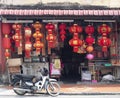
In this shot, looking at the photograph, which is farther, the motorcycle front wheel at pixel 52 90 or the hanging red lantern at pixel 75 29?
the hanging red lantern at pixel 75 29

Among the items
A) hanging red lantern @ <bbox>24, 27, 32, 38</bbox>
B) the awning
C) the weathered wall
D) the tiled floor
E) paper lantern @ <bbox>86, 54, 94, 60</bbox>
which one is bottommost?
the tiled floor

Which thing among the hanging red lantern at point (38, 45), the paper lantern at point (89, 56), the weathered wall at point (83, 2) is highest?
the weathered wall at point (83, 2)

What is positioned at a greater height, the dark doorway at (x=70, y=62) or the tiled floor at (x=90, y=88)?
the dark doorway at (x=70, y=62)

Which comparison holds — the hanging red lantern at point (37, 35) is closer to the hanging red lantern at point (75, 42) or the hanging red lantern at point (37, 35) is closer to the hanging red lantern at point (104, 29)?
the hanging red lantern at point (75, 42)

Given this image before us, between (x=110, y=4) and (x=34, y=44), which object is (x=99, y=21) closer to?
(x=110, y=4)

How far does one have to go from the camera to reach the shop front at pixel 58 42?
74.8 feet

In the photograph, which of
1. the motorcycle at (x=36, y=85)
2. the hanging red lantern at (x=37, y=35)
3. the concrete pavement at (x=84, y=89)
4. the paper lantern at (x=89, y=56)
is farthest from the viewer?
the paper lantern at (x=89, y=56)

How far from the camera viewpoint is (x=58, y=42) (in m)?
24.0

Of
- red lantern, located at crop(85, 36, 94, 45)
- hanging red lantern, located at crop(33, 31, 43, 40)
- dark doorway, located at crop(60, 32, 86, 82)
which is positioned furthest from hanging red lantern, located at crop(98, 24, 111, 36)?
hanging red lantern, located at crop(33, 31, 43, 40)

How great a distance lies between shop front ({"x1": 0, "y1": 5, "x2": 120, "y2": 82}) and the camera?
22812 millimetres

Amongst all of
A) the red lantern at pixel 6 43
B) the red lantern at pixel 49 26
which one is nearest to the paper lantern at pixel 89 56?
the red lantern at pixel 49 26

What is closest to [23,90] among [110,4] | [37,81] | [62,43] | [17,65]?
[37,81]

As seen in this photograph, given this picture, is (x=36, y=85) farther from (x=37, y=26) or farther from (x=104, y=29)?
(x=104, y=29)

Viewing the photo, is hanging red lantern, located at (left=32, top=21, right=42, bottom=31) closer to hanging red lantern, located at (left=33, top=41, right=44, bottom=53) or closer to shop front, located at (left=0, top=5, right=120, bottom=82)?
shop front, located at (left=0, top=5, right=120, bottom=82)
